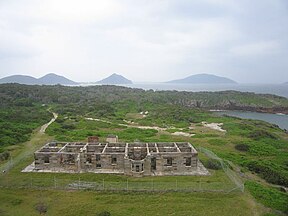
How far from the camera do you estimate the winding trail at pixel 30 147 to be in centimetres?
3688

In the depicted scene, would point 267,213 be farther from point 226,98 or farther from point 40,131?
point 226,98

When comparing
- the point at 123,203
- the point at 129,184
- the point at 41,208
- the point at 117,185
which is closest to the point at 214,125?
the point at 129,184

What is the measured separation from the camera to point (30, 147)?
4812 centimetres

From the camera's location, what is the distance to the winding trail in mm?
36881

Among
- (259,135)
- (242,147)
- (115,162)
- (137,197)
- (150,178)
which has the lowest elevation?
(137,197)

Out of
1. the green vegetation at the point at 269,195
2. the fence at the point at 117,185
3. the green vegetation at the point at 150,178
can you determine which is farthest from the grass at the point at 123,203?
the green vegetation at the point at 269,195

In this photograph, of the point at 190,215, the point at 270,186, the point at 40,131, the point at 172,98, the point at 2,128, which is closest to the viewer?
the point at 190,215

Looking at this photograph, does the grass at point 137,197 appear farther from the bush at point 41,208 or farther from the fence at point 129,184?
the bush at point 41,208

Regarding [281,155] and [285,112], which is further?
[285,112]

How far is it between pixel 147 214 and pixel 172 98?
122 meters

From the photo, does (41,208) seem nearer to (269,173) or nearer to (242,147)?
(269,173)

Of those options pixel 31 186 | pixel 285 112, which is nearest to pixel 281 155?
pixel 31 186

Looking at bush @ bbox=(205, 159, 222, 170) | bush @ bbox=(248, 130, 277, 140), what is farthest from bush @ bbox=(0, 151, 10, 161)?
bush @ bbox=(248, 130, 277, 140)

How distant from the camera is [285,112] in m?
124
